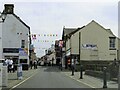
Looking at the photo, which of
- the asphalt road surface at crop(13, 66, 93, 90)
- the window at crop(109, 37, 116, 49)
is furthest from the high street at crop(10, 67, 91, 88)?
the window at crop(109, 37, 116, 49)

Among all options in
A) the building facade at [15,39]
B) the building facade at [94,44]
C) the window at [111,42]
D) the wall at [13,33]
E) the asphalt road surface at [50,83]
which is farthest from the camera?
the window at [111,42]

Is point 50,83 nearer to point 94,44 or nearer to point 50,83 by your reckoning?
point 50,83

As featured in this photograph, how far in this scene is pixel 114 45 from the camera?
74625 millimetres

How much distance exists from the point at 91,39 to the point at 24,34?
44.2 feet

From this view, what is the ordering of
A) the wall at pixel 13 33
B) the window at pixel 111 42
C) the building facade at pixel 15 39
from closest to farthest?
the building facade at pixel 15 39
the wall at pixel 13 33
the window at pixel 111 42

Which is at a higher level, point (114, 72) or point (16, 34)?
point (16, 34)

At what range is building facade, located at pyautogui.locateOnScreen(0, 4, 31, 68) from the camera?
71.1 meters

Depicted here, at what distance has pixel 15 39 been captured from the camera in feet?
237

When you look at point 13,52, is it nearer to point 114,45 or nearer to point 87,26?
point 87,26

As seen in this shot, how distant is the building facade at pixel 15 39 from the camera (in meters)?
71.1

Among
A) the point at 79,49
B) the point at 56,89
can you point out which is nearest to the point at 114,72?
the point at 56,89

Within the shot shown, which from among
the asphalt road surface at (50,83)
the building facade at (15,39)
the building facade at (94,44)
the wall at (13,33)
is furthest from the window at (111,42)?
the asphalt road surface at (50,83)

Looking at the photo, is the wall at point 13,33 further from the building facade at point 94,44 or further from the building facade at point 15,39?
the building facade at point 94,44

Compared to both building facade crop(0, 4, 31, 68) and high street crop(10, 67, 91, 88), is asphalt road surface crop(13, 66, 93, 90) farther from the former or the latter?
building facade crop(0, 4, 31, 68)
